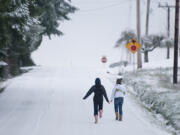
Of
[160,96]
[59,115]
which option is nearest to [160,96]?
[160,96]

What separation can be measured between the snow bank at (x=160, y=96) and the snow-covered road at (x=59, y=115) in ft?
2.28

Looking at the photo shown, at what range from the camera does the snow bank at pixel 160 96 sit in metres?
12.7

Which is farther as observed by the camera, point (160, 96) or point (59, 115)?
point (160, 96)

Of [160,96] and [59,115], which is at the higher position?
[160,96]

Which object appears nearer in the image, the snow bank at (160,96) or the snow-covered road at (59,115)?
the snow-covered road at (59,115)

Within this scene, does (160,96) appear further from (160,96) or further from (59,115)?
(59,115)

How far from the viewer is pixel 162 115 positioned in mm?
13703

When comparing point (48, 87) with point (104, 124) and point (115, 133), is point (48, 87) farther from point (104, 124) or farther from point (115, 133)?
point (115, 133)

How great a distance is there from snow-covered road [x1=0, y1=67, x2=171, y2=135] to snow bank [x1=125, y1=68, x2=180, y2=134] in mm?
696

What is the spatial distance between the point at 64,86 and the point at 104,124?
12132 millimetres

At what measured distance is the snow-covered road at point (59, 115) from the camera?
11.1 m

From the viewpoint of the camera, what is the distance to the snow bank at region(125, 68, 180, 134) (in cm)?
1271

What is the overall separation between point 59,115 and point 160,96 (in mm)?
5373

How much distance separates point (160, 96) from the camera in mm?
16062
